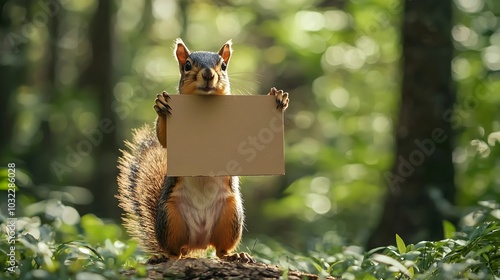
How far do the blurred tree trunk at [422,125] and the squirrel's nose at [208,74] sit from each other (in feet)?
7.59

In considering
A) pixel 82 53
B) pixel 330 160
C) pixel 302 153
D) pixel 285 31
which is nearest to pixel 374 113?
pixel 302 153

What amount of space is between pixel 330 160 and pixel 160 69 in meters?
8.12

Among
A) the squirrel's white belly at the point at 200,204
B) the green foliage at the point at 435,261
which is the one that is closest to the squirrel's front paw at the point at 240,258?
the squirrel's white belly at the point at 200,204

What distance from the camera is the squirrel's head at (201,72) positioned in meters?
3.22

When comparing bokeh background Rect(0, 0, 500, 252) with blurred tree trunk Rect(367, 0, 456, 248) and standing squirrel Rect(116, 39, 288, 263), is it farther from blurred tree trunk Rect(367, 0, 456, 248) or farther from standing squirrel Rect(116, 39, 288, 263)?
standing squirrel Rect(116, 39, 288, 263)

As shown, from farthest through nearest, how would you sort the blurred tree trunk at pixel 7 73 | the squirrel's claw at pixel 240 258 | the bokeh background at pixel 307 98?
the blurred tree trunk at pixel 7 73, the bokeh background at pixel 307 98, the squirrel's claw at pixel 240 258

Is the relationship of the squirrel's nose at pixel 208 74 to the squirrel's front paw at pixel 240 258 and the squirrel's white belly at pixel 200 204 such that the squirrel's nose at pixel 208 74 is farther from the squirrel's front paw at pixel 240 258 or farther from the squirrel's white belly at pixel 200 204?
the squirrel's front paw at pixel 240 258

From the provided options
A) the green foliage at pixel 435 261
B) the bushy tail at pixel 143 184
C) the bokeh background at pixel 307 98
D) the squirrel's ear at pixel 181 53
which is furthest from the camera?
the bokeh background at pixel 307 98

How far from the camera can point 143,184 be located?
145 inches

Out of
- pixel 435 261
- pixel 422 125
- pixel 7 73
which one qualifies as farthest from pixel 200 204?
pixel 7 73

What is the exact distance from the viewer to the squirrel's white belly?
3.37 metres

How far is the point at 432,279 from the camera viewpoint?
267 centimetres

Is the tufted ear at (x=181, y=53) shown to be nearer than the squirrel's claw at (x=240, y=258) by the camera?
No

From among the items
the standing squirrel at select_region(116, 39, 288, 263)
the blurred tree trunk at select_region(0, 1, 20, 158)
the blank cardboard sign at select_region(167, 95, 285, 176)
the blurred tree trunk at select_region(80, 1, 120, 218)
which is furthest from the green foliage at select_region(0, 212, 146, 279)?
the blurred tree trunk at select_region(80, 1, 120, 218)
